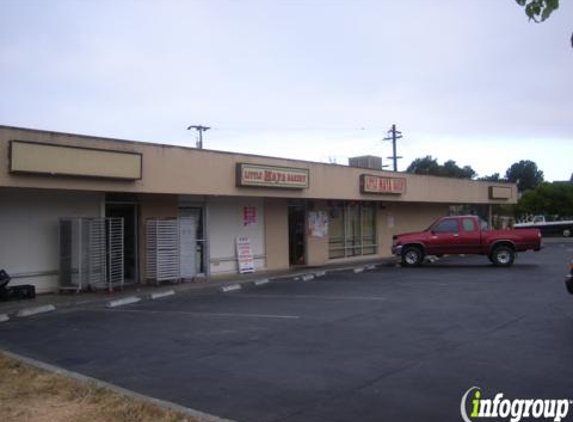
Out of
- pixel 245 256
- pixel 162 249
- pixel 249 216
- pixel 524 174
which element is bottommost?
pixel 245 256

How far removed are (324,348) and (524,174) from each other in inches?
4333

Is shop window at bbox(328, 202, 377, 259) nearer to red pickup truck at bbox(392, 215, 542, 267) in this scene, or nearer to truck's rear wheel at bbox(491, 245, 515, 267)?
red pickup truck at bbox(392, 215, 542, 267)

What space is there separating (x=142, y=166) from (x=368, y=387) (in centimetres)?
1033

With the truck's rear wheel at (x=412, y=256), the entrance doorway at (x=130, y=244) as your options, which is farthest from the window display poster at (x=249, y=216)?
the truck's rear wheel at (x=412, y=256)

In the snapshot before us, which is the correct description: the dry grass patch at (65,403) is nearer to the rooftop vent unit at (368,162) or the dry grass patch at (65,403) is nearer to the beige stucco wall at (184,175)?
the beige stucco wall at (184,175)

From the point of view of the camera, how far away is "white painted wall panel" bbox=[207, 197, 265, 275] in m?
19.5

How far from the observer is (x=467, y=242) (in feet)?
73.8

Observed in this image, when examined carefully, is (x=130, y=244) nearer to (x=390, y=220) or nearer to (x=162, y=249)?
(x=162, y=249)

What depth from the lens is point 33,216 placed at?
49.1 feet

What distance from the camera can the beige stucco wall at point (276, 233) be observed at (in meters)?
21.6

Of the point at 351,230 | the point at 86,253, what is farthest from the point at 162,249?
the point at 351,230

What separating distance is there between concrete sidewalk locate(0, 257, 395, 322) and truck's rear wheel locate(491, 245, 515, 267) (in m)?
5.17

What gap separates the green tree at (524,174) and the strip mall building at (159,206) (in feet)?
301

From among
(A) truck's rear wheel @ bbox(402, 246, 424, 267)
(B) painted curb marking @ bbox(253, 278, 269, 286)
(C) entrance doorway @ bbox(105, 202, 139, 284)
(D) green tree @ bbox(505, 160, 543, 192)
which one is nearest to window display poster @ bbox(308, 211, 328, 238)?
(A) truck's rear wheel @ bbox(402, 246, 424, 267)
